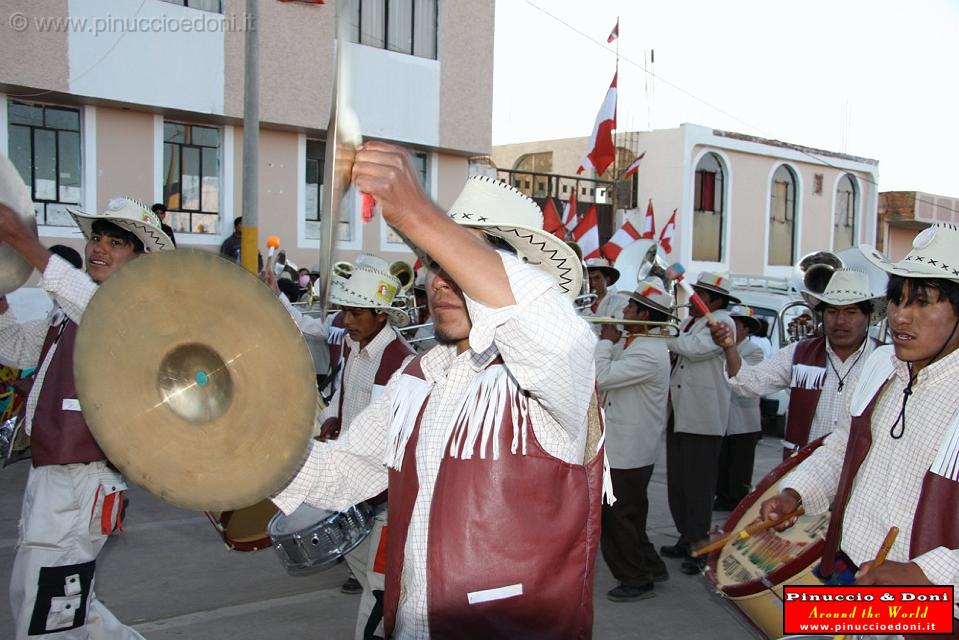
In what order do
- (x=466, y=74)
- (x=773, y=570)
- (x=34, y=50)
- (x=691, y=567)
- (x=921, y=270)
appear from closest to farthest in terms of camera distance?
(x=921, y=270)
(x=773, y=570)
(x=691, y=567)
(x=34, y=50)
(x=466, y=74)

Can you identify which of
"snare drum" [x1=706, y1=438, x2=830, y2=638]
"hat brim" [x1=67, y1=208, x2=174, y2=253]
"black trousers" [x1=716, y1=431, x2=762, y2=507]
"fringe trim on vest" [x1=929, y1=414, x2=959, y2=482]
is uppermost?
"hat brim" [x1=67, y1=208, x2=174, y2=253]

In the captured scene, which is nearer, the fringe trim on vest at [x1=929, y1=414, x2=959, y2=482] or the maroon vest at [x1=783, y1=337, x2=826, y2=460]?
the fringe trim on vest at [x1=929, y1=414, x2=959, y2=482]

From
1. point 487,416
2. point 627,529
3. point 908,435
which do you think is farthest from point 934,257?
point 627,529

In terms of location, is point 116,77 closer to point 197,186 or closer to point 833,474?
point 197,186

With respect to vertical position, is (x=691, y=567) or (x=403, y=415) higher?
(x=403, y=415)

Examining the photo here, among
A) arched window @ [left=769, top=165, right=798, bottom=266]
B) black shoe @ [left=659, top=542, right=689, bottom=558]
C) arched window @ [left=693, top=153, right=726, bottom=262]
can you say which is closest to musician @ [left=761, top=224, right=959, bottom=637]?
black shoe @ [left=659, top=542, right=689, bottom=558]

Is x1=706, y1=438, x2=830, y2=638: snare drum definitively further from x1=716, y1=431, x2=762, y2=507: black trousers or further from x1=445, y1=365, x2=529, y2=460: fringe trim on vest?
x1=716, y1=431, x2=762, y2=507: black trousers

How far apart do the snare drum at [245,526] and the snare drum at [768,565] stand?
2.26 m

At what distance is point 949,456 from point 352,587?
4.15 metres

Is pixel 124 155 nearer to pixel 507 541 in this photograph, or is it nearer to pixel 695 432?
pixel 695 432

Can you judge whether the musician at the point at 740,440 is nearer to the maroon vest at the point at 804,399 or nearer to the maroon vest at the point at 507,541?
the maroon vest at the point at 804,399

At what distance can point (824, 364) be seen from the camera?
5.24m

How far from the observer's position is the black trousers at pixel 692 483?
6559mm

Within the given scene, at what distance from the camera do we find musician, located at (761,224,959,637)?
266 cm
